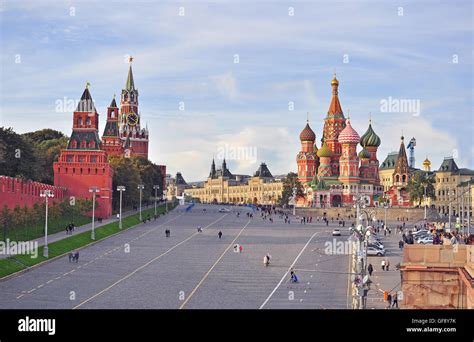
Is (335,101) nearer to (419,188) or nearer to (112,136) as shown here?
(419,188)

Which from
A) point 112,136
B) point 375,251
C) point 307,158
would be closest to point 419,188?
point 307,158

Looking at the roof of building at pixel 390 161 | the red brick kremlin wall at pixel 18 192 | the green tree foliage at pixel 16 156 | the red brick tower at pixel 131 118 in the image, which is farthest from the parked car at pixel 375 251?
the roof of building at pixel 390 161

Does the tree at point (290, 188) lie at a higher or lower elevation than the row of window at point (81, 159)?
lower

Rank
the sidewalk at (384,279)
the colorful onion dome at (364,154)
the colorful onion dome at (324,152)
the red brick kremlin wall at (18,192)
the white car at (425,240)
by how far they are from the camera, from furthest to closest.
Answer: the colorful onion dome at (364,154) < the colorful onion dome at (324,152) < the red brick kremlin wall at (18,192) < the white car at (425,240) < the sidewalk at (384,279)

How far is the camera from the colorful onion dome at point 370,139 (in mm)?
146625

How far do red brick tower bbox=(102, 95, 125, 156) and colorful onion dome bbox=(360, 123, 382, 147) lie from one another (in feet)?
131

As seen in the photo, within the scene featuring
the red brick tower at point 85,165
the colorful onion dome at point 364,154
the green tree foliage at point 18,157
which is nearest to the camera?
the green tree foliage at point 18,157

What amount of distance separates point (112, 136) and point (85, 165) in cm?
5030

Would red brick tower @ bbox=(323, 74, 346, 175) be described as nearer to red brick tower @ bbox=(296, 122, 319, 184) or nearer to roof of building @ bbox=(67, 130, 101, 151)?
red brick tower @ bbox=(296, 122, 319, 184)

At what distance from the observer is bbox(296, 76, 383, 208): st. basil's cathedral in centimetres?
13350

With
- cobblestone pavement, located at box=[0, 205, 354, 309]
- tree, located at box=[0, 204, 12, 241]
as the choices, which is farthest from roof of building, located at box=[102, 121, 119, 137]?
tree, located at box=[0, 204, 12, 241]

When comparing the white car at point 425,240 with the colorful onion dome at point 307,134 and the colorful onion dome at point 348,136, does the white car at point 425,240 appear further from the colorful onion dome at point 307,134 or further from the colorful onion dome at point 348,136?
the colorful onion dome at point 307,134

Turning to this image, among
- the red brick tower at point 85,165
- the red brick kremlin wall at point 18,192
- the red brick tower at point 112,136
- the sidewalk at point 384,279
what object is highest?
the red brick tower at point 112,136

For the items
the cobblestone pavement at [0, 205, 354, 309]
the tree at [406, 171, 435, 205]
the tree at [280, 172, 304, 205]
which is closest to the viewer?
the cobblestone pavement at [0, 205, 354, 309]
